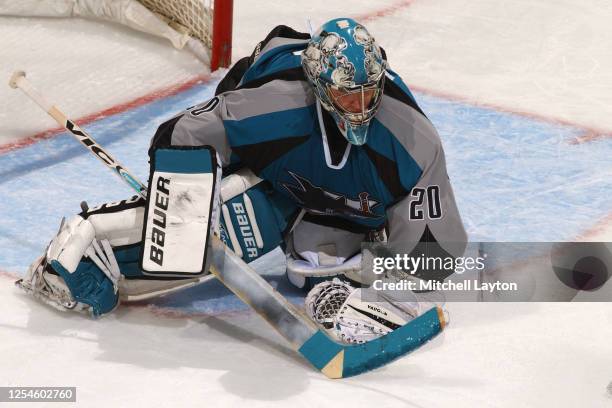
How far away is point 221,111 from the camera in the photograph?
2.75 m

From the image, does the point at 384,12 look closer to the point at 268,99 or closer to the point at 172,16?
the point at 172,16

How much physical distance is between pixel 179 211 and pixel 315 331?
0.40 m

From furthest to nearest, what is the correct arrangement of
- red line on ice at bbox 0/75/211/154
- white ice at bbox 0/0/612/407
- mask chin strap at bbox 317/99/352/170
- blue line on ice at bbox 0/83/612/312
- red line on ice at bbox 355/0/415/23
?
red line on ice at bbox 355/0/415/23
red line on ice at bbox 0/75/211/154
blue line on ice at bbox 0/83/612/312
mask chin strap at bbox 317/99/352/170
white ice at bbox 0/0/612/407

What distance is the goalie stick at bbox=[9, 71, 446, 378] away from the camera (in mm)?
2541

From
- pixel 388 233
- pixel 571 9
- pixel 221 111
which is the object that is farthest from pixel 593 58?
pixel 221 111

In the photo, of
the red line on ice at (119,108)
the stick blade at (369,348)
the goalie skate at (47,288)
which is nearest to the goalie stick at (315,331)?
the stick blade at (369,348)

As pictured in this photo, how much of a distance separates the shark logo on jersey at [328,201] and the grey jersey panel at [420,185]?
0.07 meters

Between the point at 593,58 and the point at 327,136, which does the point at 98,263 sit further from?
the point at 593,58

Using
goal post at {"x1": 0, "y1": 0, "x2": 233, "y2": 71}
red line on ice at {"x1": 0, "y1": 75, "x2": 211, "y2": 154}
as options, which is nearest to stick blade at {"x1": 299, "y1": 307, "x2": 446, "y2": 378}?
red line on ice at {"x1": 0, "y1": 75, "x2": 211, "y2": 154}

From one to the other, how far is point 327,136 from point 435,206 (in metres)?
0.30

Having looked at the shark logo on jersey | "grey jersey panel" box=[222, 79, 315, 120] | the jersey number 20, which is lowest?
the shark logo on jersey

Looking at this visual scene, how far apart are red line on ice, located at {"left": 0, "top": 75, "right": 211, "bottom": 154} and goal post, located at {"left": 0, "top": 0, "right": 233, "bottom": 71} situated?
0.46 feet

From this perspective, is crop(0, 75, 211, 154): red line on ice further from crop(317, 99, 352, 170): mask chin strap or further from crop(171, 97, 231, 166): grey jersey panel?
crop(317, 99, 352, 170): mask chin strap

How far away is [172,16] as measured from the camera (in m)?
4.45
